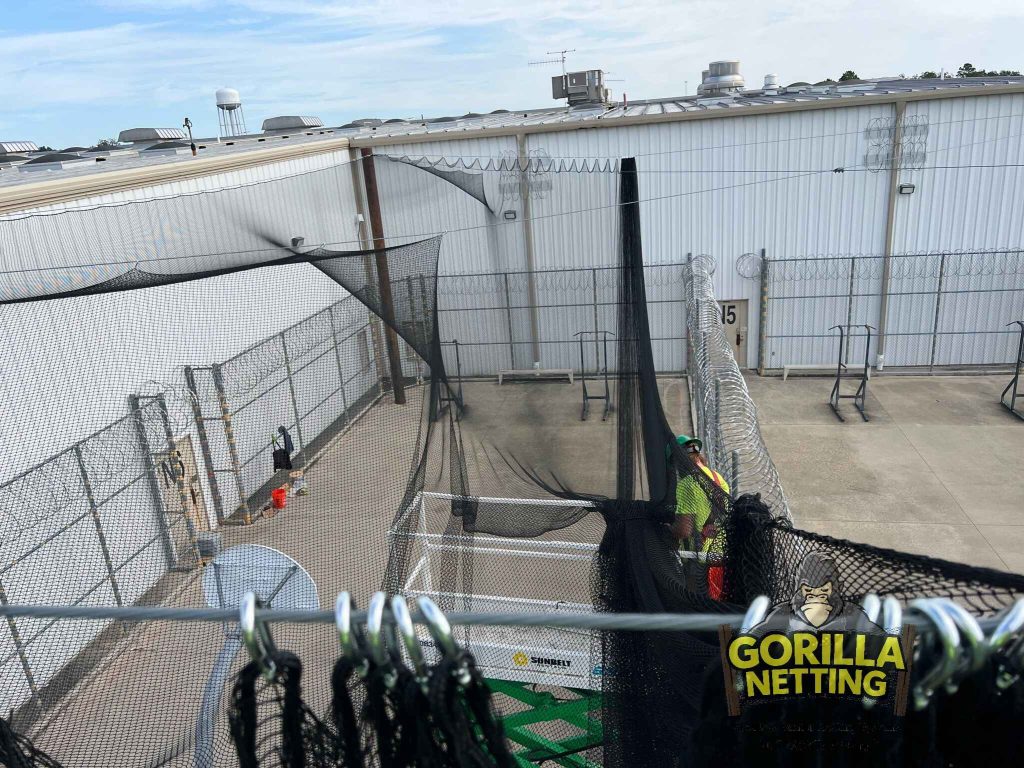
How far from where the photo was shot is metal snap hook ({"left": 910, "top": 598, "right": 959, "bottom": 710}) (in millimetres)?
907

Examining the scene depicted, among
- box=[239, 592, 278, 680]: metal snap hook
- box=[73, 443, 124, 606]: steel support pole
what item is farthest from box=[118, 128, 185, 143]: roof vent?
box=[239, 592, 278, 680]: metal snap hook

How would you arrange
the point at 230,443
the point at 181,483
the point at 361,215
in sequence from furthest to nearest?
the point at 361,215, the point at 230,443, the point at 181,483

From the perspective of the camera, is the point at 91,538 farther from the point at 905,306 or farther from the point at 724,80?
the point at 724,80

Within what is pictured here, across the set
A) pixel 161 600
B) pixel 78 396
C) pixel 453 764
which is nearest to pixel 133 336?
pixel 78 396

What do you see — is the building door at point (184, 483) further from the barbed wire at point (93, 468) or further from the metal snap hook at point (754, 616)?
the metal snap hook at point (754, 616)

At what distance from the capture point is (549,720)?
3086 millimetres

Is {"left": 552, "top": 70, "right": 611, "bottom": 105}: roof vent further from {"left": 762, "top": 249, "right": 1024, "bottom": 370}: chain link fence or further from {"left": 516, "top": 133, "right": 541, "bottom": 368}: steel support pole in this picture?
{"left": 762, "top": 249, "right": 1024, "bottom": 370}: chain link fence

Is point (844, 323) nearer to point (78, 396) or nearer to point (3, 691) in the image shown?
point (78, 396)

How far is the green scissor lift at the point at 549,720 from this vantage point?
2713 millimetres

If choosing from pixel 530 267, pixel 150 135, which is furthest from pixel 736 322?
pixel 150 135

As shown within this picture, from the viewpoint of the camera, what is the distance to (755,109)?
1055 cm

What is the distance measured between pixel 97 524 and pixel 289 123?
498 inches

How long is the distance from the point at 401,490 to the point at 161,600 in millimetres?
2346

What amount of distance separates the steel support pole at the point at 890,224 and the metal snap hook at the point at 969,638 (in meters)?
11.3
